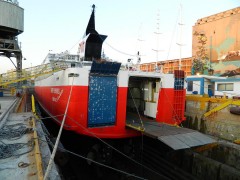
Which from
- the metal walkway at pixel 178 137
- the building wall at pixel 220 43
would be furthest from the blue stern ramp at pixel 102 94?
the building wall at pixel 220 43

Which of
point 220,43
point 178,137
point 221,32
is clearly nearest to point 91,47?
point 178,137

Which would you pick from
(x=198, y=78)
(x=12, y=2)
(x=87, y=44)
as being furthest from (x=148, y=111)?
(x=12, y=2)

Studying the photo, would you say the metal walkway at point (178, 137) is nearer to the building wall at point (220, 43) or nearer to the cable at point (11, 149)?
the cable at point (11, 149)

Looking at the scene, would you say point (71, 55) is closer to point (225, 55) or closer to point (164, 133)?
point (164, 133)

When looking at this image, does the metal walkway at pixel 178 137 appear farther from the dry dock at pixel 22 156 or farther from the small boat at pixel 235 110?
the small boat at pixel 235 110

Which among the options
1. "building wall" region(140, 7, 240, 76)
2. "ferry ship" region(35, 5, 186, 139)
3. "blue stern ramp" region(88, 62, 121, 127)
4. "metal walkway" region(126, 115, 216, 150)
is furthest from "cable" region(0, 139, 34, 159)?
"building wall" region(140, 7, 240, 76)

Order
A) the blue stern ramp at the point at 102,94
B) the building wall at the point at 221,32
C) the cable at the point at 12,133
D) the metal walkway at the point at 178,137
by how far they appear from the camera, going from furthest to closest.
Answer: the building wall at the point at 221,32 < the blue stern ramp at the point at 102,94 < the metal walkway at the point at 178,137 < the cable at the point at 12,133

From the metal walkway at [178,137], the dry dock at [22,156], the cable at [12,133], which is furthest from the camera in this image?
the metal walkway at [178,137]

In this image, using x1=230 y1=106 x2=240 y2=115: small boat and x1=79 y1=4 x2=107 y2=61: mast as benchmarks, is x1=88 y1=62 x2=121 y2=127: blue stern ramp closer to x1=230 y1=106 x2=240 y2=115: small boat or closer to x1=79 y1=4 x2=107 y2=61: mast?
x1=79 y1=4 x2=107 y2=61: mast

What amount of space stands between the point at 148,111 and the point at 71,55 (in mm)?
6722

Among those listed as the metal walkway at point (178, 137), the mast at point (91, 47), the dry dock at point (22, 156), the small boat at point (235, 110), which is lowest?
the metal walkway at point (178, 137)

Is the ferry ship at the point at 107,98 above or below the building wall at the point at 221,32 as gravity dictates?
below

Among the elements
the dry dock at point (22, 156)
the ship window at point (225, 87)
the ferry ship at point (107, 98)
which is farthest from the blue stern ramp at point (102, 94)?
the ship window at point (225, 87)

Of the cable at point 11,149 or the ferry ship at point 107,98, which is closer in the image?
the cable at point 11,149
